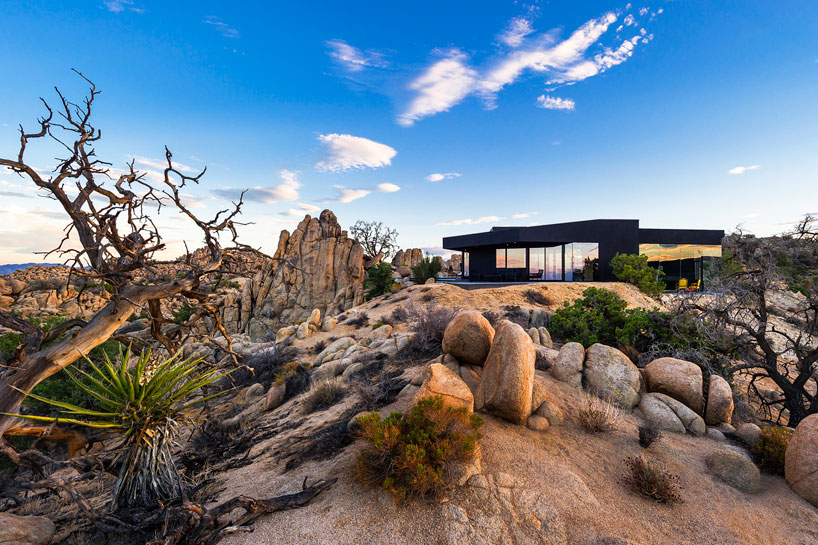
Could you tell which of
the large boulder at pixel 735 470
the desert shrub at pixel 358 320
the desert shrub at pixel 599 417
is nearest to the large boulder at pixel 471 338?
the desert shrub at pixel 599 417

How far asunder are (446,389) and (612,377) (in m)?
3.88

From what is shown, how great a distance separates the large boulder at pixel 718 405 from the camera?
6.28m

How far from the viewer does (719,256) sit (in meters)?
28.9

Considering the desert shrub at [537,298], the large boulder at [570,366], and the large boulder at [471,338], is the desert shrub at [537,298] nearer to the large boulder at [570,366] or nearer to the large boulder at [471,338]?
the large boulder at [570,366]

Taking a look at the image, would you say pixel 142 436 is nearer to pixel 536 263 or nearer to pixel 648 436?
pixel 648 436

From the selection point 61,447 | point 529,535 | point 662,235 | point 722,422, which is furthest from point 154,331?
point 662,235

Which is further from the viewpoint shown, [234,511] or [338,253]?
[338,253]

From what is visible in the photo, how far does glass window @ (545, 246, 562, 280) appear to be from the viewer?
2798 centimetres

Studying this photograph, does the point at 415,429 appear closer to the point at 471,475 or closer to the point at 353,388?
the point at 471,475

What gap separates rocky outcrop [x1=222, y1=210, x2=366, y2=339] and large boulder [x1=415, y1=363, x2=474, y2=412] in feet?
82.6

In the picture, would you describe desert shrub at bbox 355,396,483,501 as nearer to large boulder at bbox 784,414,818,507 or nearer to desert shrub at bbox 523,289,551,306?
large boulder at bbox 784,414,818,507

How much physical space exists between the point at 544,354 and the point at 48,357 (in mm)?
8633

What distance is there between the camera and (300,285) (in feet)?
105

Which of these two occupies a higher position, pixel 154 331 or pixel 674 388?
pixel 154 331
